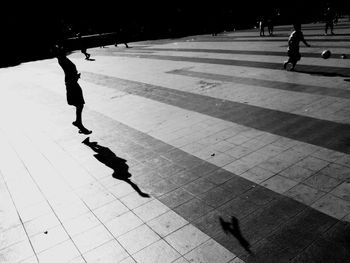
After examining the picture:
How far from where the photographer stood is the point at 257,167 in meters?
6.24

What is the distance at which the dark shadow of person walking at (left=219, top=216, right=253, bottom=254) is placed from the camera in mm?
4300

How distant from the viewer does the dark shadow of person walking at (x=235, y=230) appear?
430 centimetres

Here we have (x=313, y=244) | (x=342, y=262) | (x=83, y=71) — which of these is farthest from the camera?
(x=83, y=71)

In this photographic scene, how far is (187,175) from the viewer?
6.28m

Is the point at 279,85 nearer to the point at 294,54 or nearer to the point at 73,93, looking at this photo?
the point at 294,54

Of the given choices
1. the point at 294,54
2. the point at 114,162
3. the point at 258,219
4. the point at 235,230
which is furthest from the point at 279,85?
the point at 235,230

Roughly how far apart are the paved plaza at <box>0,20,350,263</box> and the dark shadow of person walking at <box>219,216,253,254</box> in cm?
2

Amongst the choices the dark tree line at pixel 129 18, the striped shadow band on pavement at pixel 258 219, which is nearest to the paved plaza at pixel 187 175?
the striped shadow band on pavement at pixel 258 219

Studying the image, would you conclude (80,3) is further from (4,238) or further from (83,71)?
(4,238)

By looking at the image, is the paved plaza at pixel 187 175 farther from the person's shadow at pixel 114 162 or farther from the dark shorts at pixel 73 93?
the dark shorts at pixel 73 93

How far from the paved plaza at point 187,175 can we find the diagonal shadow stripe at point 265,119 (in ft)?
0.15

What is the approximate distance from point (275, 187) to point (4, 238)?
4.49 metres

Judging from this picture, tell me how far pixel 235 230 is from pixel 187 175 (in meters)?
1.87

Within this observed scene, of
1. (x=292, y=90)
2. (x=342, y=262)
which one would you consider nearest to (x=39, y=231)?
(x=342, y=262)
